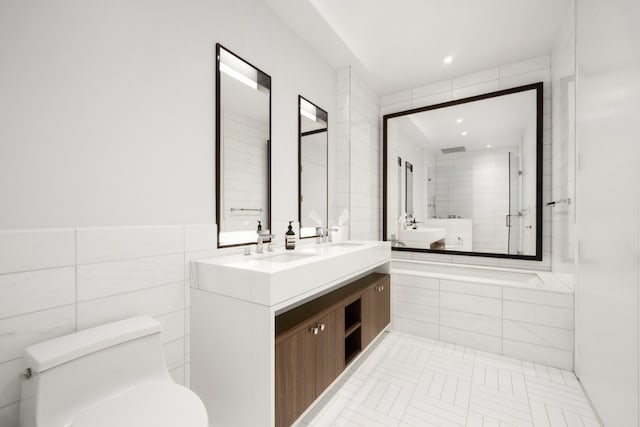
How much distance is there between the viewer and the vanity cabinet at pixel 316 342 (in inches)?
51.8

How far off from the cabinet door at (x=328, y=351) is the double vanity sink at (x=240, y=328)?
267 millimetres

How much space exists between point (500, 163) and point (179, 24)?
3039 mm

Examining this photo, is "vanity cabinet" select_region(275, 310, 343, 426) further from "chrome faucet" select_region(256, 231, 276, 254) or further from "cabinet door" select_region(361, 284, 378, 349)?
"chrome faucet" select_region(256, 231, 276, 254)

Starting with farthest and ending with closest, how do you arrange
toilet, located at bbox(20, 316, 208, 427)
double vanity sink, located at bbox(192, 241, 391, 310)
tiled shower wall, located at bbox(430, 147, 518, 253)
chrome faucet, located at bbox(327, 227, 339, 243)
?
1. tiled shower wall, located at bbox(430, 147, 518, 253)
2. chrome faucet, located at bbox(327, 227, 339, 243)
3. double vanity sink, located at bbox(192, 241, 391, 310)
4. toilet, located at bbox(20, 316, 208, 427)

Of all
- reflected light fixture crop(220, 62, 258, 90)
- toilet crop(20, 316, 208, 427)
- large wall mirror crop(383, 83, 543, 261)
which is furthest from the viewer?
large wall mirror crop(383, 83, 543, 261)

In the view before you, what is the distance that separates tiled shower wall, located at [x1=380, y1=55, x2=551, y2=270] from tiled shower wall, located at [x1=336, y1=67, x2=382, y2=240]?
40 cm

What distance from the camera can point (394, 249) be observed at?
3.43 meters

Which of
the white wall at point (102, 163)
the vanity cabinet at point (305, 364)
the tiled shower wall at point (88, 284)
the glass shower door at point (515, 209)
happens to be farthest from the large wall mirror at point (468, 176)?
the tiled shower wall at point (88, 284)

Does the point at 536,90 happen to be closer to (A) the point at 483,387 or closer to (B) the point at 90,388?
(A) the point at 483,387

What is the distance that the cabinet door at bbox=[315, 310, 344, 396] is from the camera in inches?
61.4

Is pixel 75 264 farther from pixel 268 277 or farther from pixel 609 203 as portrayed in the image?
pixel 609 203

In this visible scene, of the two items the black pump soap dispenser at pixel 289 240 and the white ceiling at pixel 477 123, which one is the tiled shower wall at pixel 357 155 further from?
the black pump soap dispenser at pixel 289 240

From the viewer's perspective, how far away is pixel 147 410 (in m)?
0.95

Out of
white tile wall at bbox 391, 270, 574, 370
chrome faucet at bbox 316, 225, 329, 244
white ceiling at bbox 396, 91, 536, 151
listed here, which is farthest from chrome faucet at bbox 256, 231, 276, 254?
white ceiling at bbox 396, 91, 536, 151
